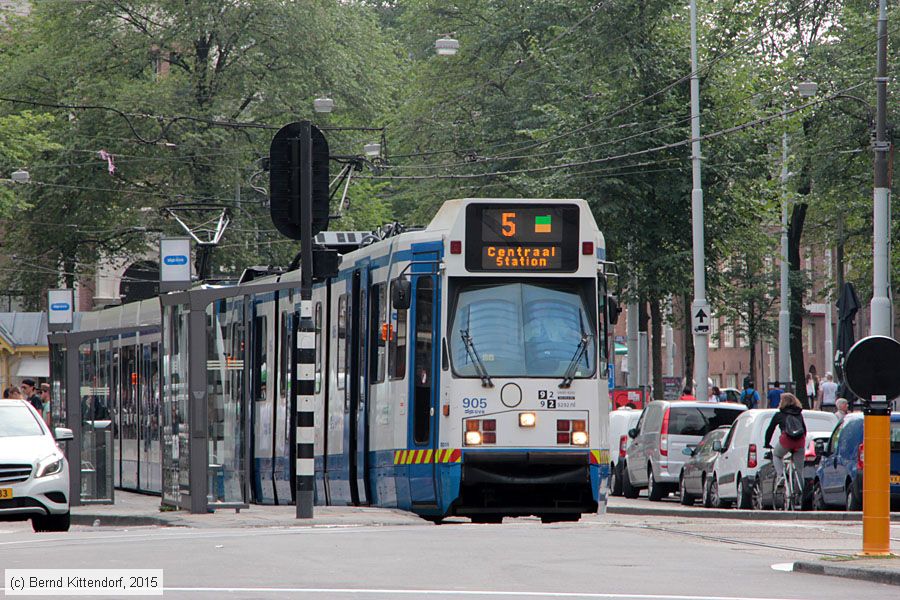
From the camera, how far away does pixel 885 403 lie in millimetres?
15000

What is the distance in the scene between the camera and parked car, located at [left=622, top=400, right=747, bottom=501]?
99.5 ft

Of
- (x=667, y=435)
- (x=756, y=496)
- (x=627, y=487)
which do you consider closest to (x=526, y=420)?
(x=756, y=496)

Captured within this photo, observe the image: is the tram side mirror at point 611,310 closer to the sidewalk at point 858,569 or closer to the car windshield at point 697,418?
the sidewalk at point 858,569

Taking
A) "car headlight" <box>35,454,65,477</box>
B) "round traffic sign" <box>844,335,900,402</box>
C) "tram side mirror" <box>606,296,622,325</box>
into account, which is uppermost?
"tram side mirror" <box>606,296,622,325</box>

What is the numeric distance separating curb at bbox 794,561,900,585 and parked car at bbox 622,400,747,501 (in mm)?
16443

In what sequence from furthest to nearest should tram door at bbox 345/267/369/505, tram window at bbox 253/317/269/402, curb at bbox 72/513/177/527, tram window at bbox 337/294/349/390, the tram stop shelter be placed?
tram window at bbox 253/317/269/402 < the tram stop shelter < curb at bbox 72/513/177/527 < tram window at bbox 337/294/349/390 < tram door at bbox 345/267/369/505

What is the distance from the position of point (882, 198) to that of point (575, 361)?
16133mm

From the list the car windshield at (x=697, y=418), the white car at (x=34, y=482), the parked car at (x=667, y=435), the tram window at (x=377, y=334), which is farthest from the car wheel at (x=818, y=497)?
the white car at (x=34, y=482)

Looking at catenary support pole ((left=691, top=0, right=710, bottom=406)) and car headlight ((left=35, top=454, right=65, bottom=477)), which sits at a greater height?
catenary support pole ((left=691, top=0, right=710, bottom=406))

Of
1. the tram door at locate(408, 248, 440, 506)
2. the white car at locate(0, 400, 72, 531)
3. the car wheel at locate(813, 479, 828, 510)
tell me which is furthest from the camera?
the car wheel at locate(813, 479, 828, 510)

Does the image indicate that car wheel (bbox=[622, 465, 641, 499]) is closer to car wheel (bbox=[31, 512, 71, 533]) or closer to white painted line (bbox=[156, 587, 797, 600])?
car wheel (bbox=[31, 512, 71, 533])

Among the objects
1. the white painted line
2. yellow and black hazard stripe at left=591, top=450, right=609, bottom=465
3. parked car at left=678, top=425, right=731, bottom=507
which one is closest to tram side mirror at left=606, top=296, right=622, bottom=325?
yellow and black hazard stripe at left=591, top=450, right=609, bottom=465

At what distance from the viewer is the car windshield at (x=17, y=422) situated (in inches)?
777

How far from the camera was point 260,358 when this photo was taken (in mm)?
23781
